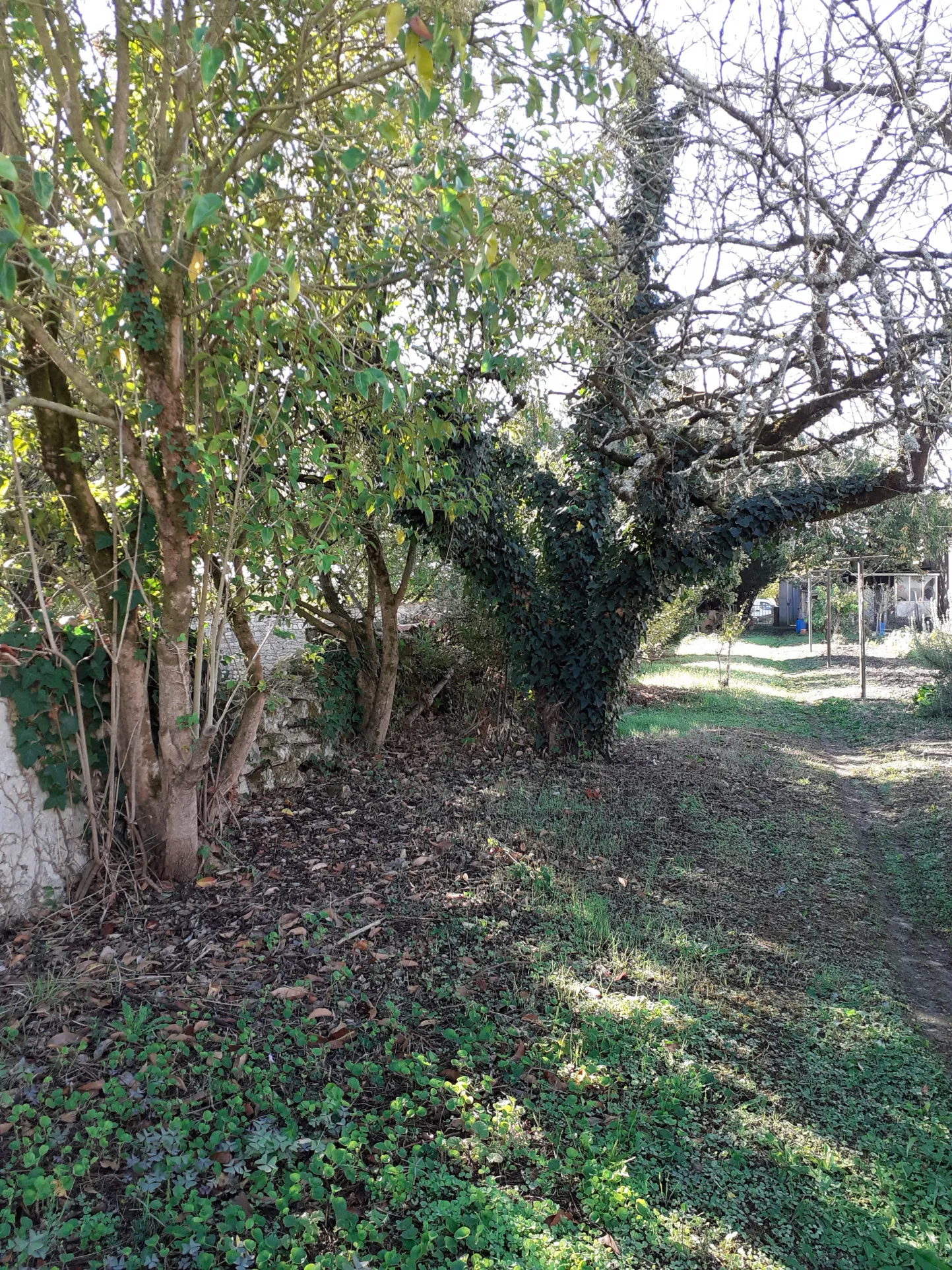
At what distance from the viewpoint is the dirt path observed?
13.6 feet

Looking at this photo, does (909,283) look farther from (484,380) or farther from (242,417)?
(242,417)

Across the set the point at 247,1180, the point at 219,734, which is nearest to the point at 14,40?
the point at 219,734

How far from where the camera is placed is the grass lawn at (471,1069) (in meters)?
2.60

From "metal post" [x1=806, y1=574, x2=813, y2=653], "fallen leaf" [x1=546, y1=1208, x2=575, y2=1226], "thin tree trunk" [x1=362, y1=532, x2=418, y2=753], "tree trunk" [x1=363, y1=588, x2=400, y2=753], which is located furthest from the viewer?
"metal post" [x1=806, y1=574, x2=813, y2=653]

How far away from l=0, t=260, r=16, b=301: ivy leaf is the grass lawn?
2.60m

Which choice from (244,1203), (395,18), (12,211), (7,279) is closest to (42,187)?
(12,211)

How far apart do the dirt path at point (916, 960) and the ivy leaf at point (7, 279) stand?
4.66 m

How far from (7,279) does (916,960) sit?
5.48m

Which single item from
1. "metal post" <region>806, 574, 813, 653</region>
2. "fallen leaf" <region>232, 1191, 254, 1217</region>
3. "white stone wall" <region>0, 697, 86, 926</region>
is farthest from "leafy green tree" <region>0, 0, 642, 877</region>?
"metal post" <region>806, 574, 813, 653</region>

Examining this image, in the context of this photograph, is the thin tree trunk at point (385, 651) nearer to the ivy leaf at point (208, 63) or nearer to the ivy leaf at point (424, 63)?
the ivy leaf at point (208, 63)

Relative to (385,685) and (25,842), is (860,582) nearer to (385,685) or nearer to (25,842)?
(385,685)

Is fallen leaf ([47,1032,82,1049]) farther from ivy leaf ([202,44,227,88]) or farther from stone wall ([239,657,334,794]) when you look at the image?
ivy leaf ([202,44,227,88])

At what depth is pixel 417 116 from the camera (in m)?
2.89

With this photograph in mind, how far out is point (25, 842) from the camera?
4465mm
